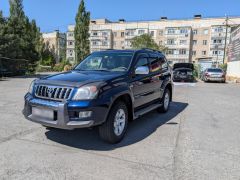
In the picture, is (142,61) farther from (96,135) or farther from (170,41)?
(170,41)

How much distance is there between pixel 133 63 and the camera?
535 centimetres

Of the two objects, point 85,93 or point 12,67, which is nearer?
point 85,93

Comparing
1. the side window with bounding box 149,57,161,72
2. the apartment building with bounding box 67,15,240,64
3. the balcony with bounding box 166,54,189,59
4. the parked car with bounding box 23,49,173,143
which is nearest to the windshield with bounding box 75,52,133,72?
the parked car with bounding box 23,49,173,143

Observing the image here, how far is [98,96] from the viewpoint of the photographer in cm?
406

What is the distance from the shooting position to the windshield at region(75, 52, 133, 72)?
5367 millimetres

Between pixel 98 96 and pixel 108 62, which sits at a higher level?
pixel 108 62

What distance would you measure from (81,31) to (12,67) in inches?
967

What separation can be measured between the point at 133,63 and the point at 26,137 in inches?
106

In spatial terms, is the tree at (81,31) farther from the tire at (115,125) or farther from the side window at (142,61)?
the tire at (115,125)

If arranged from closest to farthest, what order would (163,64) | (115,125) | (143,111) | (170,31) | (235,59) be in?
(115,125)
(143,111)
(163,64)
(235,59)
(170,31)

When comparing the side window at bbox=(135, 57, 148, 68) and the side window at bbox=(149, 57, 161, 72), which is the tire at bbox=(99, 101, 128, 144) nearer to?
the side window at bbox=(135, 57, 148, 68)

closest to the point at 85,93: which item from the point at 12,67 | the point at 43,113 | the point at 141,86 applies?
the point at 43,113

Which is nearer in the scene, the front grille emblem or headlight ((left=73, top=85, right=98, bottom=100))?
headlight ((left=73, top=85, right=98, bottom=100))

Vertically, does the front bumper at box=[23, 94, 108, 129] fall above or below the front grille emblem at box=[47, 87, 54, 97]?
below
